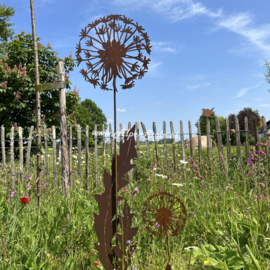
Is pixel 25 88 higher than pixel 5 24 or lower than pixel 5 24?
lower

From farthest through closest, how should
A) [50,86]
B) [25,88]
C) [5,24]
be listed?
[5,24], [25,88], [50,86]

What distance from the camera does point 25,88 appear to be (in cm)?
899

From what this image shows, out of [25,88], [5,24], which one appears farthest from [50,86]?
[5,24]

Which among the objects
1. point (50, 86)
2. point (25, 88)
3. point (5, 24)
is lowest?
point (50, 86)

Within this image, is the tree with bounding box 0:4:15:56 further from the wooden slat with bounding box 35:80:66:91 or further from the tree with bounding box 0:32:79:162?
the wooden slat with bounding box 35:80:66:91

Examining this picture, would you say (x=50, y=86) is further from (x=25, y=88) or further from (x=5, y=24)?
(x=5, y=24)

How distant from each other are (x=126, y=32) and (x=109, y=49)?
0.56 ft

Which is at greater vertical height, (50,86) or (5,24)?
(5,24)

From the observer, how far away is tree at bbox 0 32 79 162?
913 centimetres

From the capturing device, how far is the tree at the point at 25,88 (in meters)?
9.13

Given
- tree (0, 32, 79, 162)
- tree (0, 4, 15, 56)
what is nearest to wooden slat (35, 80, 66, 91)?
tree (0, 32, 79, 162)

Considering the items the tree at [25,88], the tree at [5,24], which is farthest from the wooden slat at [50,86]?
the tree at [5,24]

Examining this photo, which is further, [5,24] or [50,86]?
[5,24]

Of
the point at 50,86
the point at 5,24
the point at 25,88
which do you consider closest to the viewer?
the point at 50,86
